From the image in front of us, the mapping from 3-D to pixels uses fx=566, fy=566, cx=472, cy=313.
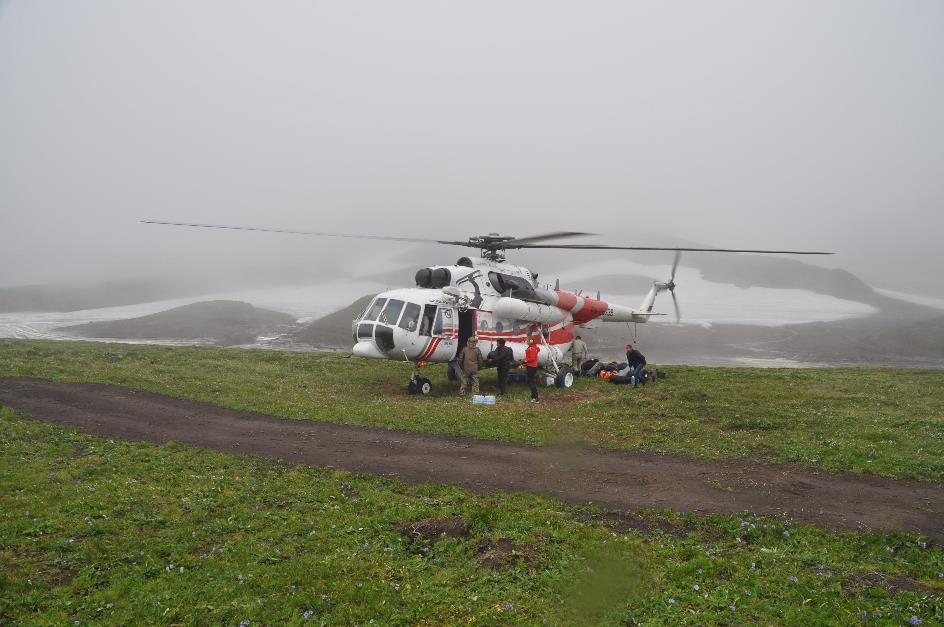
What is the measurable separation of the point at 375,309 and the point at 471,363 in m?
4.38

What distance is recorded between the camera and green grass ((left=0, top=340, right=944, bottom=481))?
45.4 feet

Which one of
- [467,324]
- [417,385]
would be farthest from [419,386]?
[467,324]

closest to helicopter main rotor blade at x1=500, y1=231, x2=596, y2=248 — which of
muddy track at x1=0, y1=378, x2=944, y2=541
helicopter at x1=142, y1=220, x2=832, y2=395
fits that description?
helicopter at x1=142, y1=220, x2=832, y2=395

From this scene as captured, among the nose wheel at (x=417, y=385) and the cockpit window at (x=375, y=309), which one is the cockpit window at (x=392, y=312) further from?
the nose wheel at (x=417, y=385)

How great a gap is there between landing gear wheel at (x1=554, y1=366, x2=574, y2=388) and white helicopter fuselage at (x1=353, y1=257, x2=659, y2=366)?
0.75 meters

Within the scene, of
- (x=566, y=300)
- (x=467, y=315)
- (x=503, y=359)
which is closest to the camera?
(x=503, y=359)

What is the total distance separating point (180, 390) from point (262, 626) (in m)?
15.6

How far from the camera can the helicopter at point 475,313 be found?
70.8ft

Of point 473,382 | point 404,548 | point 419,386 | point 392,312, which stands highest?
point 392,312

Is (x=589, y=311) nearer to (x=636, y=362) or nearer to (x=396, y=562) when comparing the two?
(x=636, y=362)

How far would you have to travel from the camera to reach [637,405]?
19.6 metres

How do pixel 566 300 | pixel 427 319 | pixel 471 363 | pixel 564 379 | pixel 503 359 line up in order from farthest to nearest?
pixel 566 300 < pixel 564 379 < pixel 503 359 < pixel 471 363 < pixel 427 319

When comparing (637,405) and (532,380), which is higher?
(532,380)

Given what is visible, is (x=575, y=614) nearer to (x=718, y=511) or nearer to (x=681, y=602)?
(x=681, y=602)
